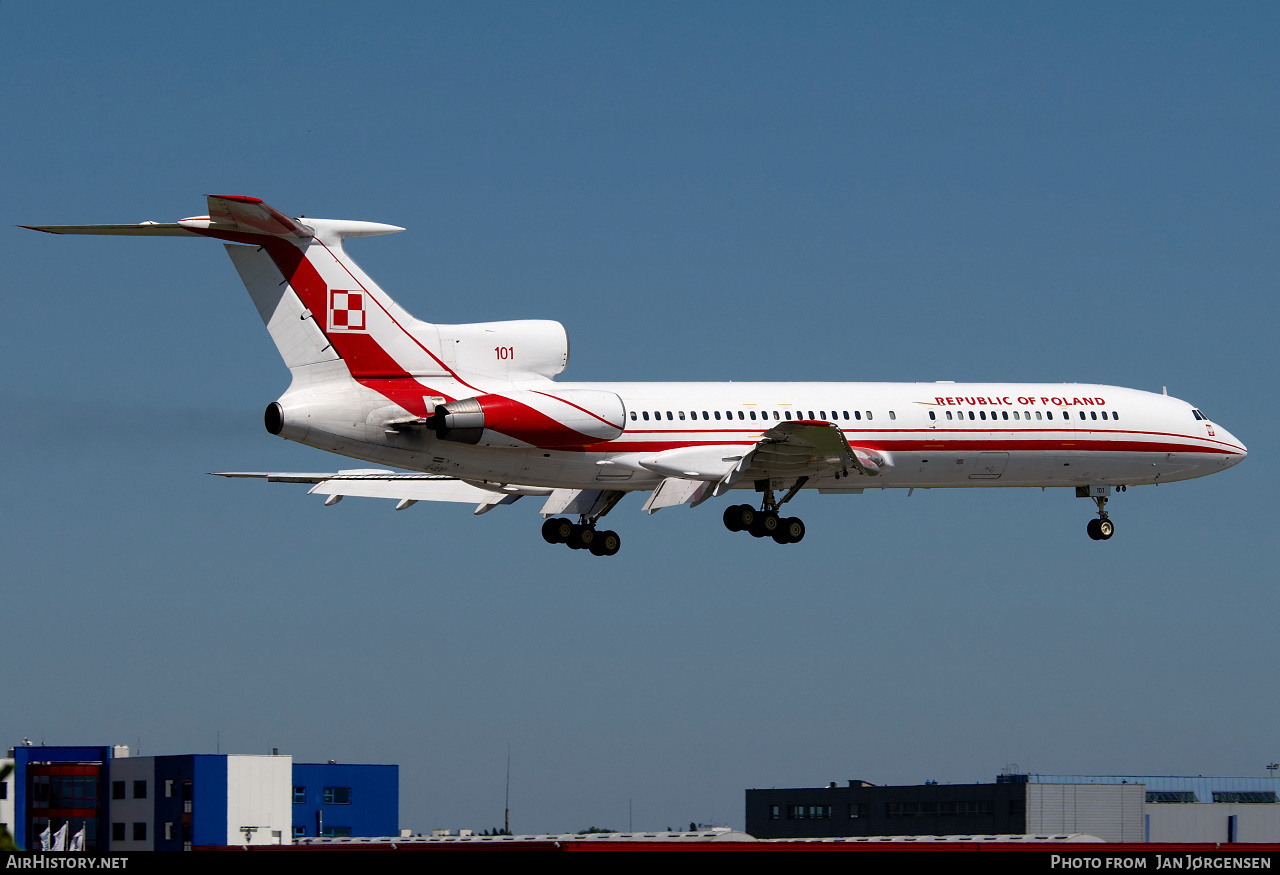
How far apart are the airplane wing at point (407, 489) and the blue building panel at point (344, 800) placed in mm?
26663

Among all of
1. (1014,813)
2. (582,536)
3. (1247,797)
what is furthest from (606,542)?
(1247,797)

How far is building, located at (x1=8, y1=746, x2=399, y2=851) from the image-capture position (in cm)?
6575

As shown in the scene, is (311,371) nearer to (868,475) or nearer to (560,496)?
(560,496)

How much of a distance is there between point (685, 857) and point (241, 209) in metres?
17.9

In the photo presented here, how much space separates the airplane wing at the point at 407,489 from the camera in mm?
45969

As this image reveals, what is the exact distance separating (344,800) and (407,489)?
94.0 ft

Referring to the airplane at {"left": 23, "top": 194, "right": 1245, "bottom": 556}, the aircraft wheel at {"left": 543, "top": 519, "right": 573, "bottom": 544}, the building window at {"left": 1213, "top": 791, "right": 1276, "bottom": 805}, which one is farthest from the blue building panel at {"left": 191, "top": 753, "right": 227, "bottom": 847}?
the building window at {"left": 1213, "top": 791, "right": 1276, "bottom": 805}

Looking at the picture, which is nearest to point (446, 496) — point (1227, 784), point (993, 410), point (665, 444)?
point (665, 444)

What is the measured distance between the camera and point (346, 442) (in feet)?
125

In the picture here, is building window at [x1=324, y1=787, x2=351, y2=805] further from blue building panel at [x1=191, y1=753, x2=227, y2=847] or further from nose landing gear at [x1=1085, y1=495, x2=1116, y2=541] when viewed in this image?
nose landing gear at [x1=1085, y1=495, x2=1116, y2=541]

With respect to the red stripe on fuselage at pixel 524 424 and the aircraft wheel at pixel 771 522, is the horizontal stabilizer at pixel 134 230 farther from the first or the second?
the aircraft wheel at pixel 771 522

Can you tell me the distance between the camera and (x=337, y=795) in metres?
71.5

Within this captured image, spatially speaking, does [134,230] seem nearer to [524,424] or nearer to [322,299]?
[322,299]

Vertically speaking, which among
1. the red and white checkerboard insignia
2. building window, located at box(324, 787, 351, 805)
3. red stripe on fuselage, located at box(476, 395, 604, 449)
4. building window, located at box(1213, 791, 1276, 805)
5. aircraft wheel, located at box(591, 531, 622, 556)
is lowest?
building window, located at box(1213, 791, 1276, 805)
